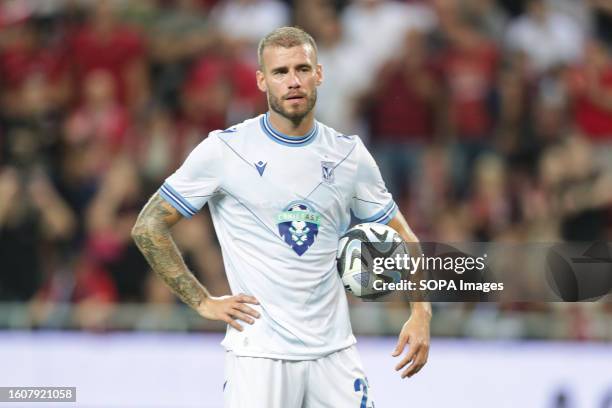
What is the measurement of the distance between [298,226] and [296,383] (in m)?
0.73

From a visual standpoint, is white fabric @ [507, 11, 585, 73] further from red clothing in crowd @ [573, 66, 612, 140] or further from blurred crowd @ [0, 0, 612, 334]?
red clothing in crowd @ [573, 66, 612, 140]

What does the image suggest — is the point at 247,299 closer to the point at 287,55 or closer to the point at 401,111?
the point at 287,55

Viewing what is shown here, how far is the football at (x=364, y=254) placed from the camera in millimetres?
5734

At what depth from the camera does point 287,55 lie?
5559 mm

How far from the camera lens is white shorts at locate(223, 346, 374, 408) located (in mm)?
5504

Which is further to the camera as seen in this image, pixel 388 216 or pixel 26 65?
pixel 26 65

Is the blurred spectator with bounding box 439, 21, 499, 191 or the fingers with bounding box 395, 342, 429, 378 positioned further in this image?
the blurred spectator with bounding box 439, 21, 499, 191

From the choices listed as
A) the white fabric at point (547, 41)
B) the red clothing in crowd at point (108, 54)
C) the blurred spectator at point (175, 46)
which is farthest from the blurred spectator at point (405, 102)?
the red clothing in crowd at point (108, 54)

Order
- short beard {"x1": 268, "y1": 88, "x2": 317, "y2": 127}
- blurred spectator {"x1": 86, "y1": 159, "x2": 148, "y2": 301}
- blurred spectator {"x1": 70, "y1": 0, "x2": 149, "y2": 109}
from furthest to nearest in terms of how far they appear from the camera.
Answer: blurred spectator {"x1": 70, "y1": 0, "x2": 149, "y2": 109} < blurred spectator {"x1": 86, "y1": 159, "x2": 148, "y2": 301} < short beard {"x1": 268, "y1": 88, "x2": 317, "y2": 127}

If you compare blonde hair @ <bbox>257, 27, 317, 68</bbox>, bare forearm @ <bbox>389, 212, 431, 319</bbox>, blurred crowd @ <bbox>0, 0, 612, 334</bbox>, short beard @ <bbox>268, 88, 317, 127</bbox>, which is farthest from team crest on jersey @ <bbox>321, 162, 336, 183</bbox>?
blurred crowd @ <bbox>0, 0, 612, 334</bbox>

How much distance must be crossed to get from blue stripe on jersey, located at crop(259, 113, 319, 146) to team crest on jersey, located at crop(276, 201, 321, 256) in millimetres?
298

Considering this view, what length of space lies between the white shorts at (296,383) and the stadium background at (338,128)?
3.72 metres

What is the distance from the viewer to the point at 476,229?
10.5 m

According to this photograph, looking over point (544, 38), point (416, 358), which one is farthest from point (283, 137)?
point (544, 38)
